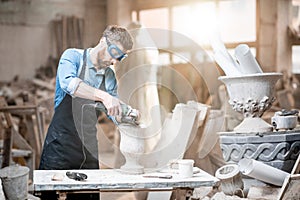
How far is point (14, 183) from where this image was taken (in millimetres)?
4152

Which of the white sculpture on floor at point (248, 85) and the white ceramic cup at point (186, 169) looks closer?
the white ceramic cup at point (186, 169)

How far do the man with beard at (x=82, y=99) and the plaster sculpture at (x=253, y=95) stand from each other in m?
1.53

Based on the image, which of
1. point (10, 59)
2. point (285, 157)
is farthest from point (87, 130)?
point (10, 59)

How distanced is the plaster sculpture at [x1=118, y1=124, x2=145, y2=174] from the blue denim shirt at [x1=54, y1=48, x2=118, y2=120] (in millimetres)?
282

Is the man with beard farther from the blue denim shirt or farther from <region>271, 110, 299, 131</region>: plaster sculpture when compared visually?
<region>271, 110, 299, 131</region>: plaster sculpture

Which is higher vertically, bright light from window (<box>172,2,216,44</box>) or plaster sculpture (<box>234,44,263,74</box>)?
bright light from window (<box>172,2,216,44</box>)

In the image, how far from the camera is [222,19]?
399 inches

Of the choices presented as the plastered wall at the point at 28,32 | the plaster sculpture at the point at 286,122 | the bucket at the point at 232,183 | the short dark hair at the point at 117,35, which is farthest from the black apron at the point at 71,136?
the plastered wall at the point at 28,32

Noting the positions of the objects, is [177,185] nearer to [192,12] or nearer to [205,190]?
[205,190]

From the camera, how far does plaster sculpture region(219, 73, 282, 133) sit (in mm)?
4598

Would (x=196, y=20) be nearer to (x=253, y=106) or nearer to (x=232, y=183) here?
(x=253, y=106)

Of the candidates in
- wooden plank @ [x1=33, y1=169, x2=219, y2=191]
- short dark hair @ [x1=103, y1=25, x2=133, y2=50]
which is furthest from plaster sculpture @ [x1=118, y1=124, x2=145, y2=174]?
short dark hair @ [x1=103, y1=25, x2=133, y2=50]

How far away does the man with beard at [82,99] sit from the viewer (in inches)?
131

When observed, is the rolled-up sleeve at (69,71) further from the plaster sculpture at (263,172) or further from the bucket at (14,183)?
the plaster sculpture at (263,172)
